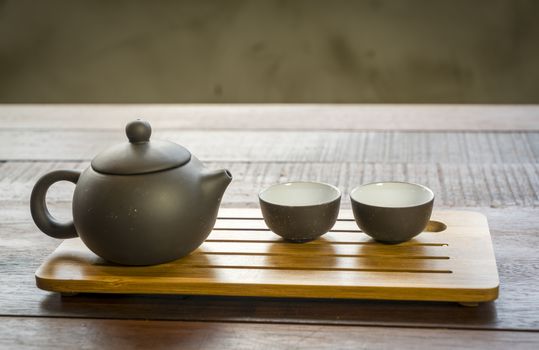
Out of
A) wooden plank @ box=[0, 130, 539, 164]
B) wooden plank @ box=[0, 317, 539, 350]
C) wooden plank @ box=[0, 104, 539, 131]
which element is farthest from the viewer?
wooden plank @ box=[0, 104, 539, 131]

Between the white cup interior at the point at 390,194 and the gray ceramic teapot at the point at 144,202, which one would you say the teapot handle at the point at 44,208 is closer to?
the gray ceramic teapot at the point at 144,202

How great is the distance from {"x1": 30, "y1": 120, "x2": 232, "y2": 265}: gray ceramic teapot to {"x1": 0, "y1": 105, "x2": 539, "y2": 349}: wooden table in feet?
0.19

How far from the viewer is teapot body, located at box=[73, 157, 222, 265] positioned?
869mm

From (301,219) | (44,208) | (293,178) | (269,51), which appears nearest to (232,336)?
(301,219)

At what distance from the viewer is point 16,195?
1305 mm

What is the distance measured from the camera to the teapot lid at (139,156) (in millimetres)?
885

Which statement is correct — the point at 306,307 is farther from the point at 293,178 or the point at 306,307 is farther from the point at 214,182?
the point at 293,178

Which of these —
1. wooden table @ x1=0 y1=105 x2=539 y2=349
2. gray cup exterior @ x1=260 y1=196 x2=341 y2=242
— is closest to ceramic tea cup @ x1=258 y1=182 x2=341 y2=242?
gray cup exterior @ x1=260 y1=196 x2=341 y2=242

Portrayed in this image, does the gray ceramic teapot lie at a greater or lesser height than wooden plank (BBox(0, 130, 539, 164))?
greater

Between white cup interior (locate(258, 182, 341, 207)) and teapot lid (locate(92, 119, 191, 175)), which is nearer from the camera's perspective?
teapot lid (locate(92, 119, 191, 175))

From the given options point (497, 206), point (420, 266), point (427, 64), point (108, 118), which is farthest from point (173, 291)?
point (427, 64)

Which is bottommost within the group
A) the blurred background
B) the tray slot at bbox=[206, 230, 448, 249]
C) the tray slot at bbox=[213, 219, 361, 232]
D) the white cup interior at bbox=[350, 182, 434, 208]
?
→ the blurred background

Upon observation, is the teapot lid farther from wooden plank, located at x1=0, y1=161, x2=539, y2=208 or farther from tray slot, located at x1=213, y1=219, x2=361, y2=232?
A: wooden plank, located at x1=0, y1=161, x2=539, y2=208

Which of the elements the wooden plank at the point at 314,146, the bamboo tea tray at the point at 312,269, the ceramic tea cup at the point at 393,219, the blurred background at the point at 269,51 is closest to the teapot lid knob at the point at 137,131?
the bamboo tea tray at the point at 312,269
